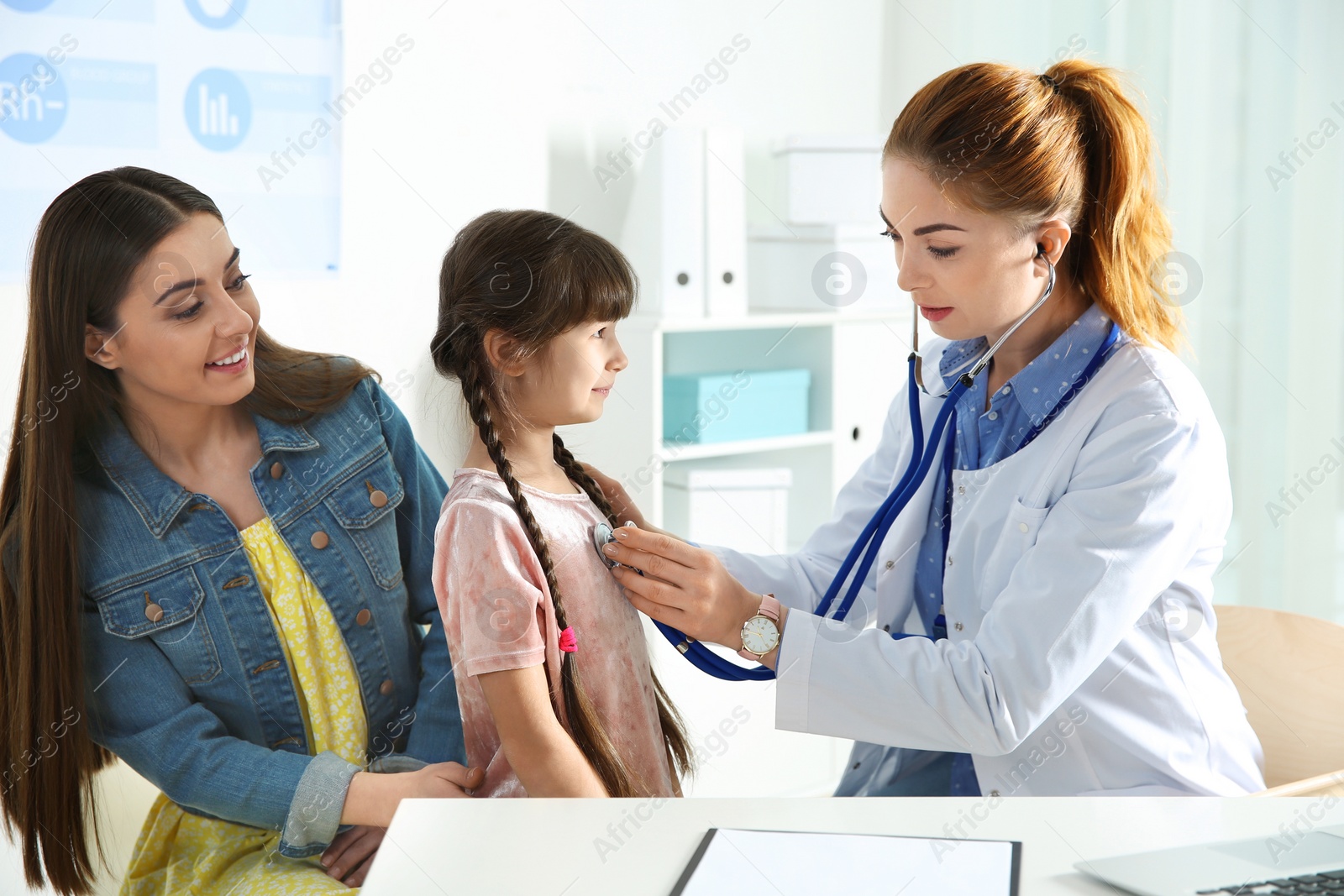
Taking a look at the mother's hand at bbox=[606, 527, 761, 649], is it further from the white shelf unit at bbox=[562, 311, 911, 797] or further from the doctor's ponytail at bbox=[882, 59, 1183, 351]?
the white shelf unit at bbox=[562, 311, 911, 797]

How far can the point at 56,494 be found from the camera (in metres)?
1.18

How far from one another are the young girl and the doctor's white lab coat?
20 cm

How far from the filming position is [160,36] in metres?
1.91

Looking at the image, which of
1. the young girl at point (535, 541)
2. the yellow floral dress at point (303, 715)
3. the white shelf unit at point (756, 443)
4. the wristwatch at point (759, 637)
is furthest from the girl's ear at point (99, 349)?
the white shelf unit at point (756, 443)

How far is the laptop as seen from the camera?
754 mm

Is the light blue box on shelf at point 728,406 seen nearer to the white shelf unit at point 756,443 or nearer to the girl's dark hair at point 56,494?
the white shelf unit at point 756,443

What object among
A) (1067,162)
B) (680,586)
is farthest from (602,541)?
(1067,162)

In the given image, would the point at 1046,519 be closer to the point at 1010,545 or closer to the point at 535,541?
the point at 1010,545

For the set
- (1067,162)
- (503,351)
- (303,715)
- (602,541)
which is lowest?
(303,715)

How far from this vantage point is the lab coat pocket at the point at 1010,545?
4.08 feet

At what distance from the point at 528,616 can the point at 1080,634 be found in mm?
574

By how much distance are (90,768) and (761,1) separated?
7.57 feet

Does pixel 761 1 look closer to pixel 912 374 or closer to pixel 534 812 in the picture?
pixel 912 374

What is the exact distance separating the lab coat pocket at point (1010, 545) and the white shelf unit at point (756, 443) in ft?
3.76
